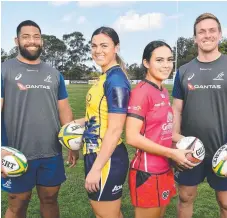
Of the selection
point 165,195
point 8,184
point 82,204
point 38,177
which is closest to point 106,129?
point 165,195

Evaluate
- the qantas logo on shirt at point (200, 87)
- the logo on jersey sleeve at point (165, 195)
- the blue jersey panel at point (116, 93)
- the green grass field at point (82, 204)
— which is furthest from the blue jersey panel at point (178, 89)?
the green grass field at point (82, 204)

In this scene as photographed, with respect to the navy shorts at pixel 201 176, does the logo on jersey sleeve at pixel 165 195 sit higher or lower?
higher

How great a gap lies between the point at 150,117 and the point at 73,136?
0.88 m

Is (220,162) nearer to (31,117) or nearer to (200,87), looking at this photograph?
(200,87)

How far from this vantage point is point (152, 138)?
295 centimetres

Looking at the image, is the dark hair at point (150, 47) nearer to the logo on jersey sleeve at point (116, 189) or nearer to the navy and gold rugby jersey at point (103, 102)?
the navy and gold rugby jersey at point (103, 102)

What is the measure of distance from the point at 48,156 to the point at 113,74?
135 centimetres

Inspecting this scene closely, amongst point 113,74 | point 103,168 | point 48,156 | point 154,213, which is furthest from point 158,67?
point 48,156

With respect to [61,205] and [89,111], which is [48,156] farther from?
[61,205]

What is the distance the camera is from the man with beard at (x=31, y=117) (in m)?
3.59

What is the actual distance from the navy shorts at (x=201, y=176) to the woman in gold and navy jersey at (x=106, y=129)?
1.08 m

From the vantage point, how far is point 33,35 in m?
3.66

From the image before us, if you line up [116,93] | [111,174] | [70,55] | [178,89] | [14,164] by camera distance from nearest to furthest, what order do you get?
[116,93] → [111,174] → [14,164] → [178,89] → [70,55]

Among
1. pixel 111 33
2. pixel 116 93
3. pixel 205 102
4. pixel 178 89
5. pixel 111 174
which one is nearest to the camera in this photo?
pixel 116 93
